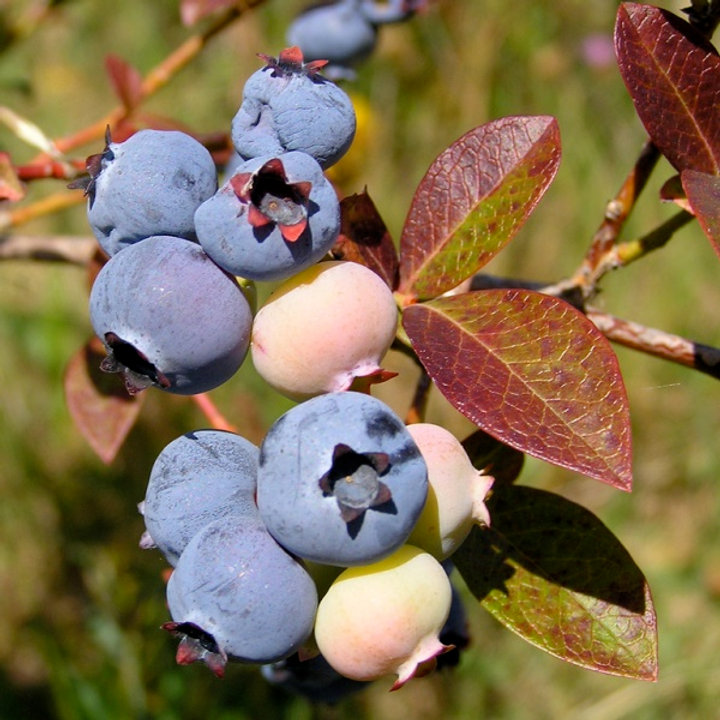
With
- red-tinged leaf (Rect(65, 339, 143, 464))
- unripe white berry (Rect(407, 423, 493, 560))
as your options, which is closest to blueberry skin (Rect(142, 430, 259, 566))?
unripe white berry (Rect(407, 423, 493, 560))

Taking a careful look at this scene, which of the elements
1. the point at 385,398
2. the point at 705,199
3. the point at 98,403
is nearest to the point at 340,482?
the point at 705,199

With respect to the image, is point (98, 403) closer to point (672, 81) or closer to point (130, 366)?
point (130, 366)

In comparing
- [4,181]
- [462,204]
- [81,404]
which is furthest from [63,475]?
[462,204]

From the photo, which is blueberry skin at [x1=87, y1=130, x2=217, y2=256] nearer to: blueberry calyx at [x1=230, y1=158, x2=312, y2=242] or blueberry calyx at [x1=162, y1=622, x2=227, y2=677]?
blueberry calyx at [x1=230, y1=158, x2=312, y2=242]

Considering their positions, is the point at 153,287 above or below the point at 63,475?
above

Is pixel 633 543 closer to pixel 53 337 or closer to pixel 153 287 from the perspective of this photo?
pixel 53 337

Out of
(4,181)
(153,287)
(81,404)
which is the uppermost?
(153,287)
